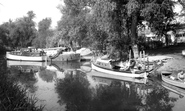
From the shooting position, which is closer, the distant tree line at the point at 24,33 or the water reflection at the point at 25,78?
the water reflection at the point at 25,78

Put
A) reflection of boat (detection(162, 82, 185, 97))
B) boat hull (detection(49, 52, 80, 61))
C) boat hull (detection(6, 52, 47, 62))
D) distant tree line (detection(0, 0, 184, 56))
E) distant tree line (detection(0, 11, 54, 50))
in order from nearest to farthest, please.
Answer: reflection of boat (detection(162, 82, 185, 97)), distant tree line (detection(0, 0, 184, 56)), boat hull (detection(49, 52, 80, 61)), boat hull (detection(6, 52, 47, 62)), distant tree line (detection(0, 11, 54, 50))

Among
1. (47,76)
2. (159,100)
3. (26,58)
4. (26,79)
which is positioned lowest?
(159,100)

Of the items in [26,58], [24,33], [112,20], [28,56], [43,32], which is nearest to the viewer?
[112,20]

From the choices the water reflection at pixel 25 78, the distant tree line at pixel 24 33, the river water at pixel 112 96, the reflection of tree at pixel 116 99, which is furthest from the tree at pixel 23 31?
the reflection of tree at pixel 116 99

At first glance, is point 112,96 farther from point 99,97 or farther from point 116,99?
point 99,97

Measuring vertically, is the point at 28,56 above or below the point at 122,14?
below

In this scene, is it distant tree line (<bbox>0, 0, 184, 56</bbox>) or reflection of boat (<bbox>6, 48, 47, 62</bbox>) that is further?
reflection of boat (<bbox>6, 48, 47, 62</bbox>)

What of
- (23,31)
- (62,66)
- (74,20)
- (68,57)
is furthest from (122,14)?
(23,31)

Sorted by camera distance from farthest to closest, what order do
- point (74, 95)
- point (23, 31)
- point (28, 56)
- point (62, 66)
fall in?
point (23, 31), point (28, 56), point (62, 66), point (74, 95)

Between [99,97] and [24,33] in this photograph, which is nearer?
[99,97]

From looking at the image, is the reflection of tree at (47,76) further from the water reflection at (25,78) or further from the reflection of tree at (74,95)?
the reflection of tree at (74,95)

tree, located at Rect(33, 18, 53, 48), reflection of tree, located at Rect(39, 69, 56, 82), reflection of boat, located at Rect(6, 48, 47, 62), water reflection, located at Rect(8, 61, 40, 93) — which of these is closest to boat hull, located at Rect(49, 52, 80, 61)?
reflection of boat, located at Rect(6, 48, 47, 62)

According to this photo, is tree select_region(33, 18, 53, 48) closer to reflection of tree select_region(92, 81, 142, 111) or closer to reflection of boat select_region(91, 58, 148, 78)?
reflection of boat select_region(91, 58, 148, 78)

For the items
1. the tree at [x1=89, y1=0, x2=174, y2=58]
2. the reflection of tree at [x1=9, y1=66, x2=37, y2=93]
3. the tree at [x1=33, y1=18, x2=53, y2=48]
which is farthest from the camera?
the tree at [x1=33, y1=18, x2=53, y2=48]
